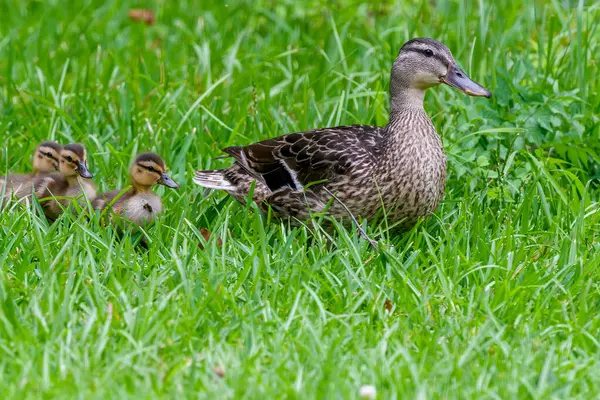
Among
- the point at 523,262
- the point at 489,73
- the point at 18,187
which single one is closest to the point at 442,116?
the point at 489,73

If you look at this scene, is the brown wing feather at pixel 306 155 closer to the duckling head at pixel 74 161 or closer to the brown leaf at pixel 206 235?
the brown leaf at pixel 206 235

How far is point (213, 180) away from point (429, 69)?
4.11 ft

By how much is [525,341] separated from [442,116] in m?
2.70

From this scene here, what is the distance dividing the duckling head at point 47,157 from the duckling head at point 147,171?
496 millimetres

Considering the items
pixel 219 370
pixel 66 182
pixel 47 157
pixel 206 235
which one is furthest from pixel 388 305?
pixel 47 157

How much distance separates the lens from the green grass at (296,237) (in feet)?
12.5

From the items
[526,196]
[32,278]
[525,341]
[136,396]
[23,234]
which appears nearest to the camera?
[136,396]

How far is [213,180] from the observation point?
5676mm

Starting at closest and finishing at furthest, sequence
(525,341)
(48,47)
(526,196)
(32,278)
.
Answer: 1. (525,341)
2. (32,278)
3. (526,196)
4. (48,47)

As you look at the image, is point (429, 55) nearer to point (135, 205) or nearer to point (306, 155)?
point (306, 155)

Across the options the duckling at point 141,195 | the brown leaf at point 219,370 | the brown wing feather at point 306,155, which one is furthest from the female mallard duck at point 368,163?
the brown leaf at point 219,370

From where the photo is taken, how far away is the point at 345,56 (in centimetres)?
690

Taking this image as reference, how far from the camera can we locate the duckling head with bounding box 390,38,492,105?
17.9 ft

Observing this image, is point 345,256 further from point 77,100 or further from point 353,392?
point 77,100
